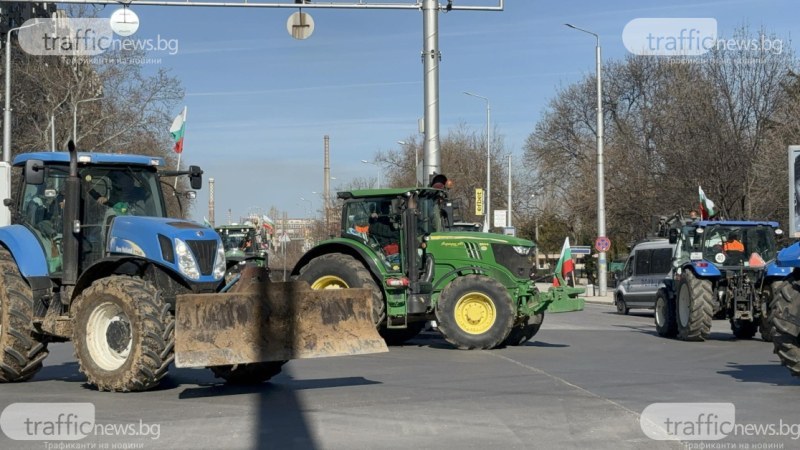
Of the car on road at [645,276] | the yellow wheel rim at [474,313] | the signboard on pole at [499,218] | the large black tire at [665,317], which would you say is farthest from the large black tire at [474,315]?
the signboard on pole at [499,218]

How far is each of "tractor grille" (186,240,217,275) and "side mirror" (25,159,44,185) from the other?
1.90 meters

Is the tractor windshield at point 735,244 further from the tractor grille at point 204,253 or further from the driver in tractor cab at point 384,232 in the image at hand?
the tractor grille at point 204,253

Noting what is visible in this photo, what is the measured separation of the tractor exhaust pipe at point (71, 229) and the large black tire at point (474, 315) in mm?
6734

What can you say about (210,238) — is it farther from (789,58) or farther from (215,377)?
(789,58)

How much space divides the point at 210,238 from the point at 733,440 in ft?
19.8

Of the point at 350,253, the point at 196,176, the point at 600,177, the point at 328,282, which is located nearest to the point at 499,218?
the point at 600,177

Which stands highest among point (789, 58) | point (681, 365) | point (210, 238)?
point (789, 58)

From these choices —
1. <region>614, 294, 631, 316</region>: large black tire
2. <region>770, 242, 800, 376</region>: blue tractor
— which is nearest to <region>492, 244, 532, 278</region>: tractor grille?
<region>770, 242, 800, 376</region>: blue tractor

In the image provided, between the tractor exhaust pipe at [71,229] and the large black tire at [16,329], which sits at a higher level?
the tractor exhaust pipe at [71,229]

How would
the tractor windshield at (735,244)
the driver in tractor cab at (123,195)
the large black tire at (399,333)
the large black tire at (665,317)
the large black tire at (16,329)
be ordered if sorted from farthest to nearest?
1. the tractor windshield at (735,244)
2. the large black tire at (665,317)
3. the large black tire at (399,333)
4. the driver in tractor cab at (123,195)
5. the large black tire at (16,329)

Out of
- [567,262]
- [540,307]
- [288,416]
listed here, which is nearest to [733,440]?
[288,416]

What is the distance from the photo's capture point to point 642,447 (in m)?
8.54

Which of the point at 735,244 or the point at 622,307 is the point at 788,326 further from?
the point at 622,307

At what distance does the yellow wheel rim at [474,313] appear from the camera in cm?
1742
